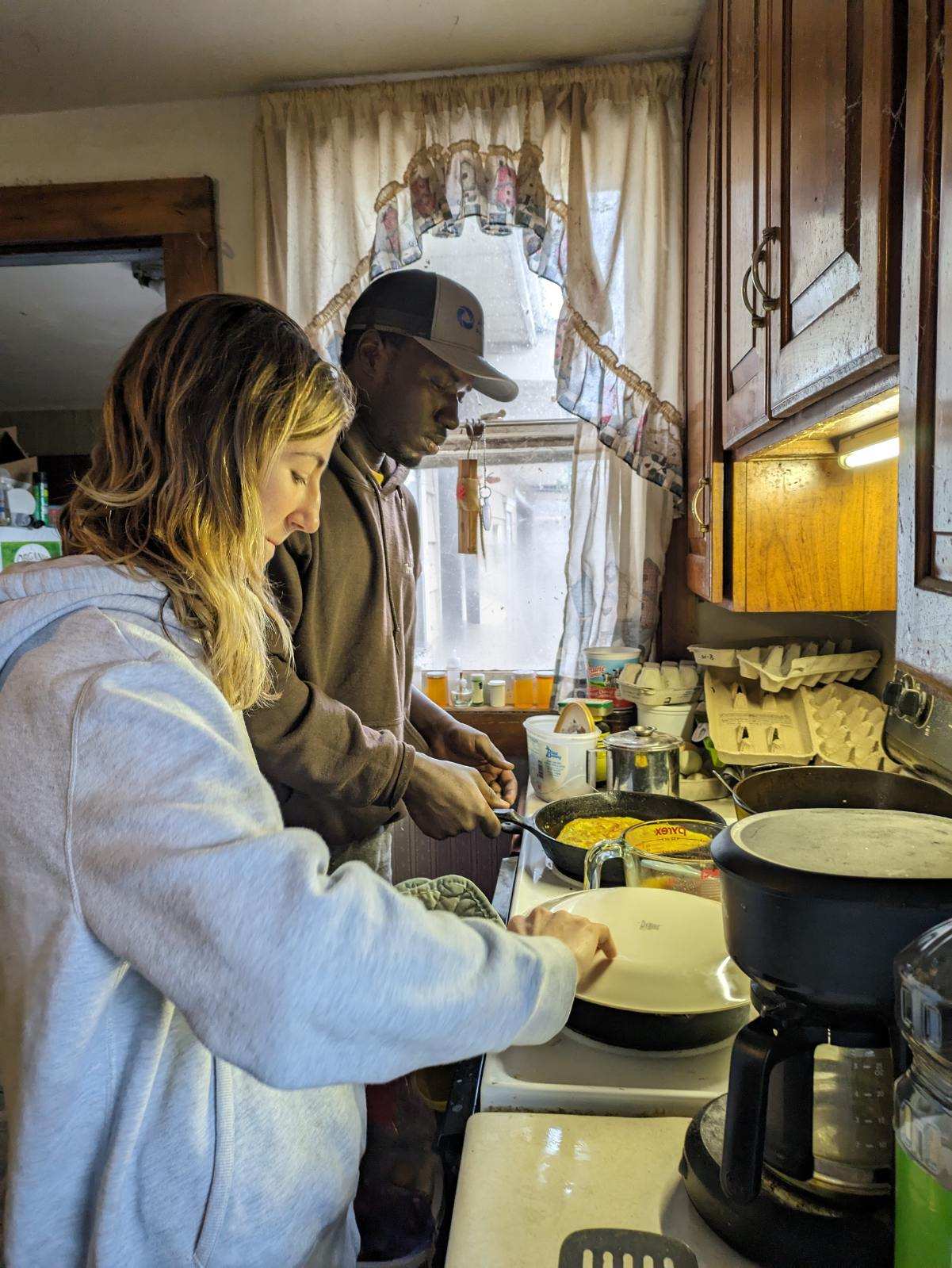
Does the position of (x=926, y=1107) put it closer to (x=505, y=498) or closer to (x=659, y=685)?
(x=659, y=685)

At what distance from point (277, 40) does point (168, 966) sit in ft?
7.06

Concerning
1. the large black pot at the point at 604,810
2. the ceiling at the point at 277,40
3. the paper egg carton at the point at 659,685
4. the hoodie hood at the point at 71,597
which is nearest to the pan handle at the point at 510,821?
the large black pot at the point at 604,810

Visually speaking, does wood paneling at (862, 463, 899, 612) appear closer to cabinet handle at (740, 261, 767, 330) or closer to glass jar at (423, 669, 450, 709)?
cabinet handle at (740, 261, 767, 330)

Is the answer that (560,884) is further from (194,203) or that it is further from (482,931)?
(194,203)

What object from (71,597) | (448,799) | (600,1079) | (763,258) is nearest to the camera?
(71,597)

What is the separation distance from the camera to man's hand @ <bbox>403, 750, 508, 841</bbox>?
162cm

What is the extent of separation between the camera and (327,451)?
910 millimetres

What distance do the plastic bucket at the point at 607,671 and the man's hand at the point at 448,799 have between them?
2.04 ft

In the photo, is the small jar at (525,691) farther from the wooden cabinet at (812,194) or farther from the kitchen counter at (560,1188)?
the kitchen counter at (560,1188)

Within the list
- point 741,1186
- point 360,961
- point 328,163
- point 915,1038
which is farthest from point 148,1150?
point 328,163

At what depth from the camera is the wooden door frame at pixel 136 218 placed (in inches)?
91.5

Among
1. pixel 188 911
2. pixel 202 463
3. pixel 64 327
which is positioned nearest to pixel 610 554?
pixel 202 463

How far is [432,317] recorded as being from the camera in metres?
1.71

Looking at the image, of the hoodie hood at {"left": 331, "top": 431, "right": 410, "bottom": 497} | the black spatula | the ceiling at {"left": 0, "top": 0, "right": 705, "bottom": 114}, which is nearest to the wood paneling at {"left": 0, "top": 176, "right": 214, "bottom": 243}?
the ceiling at {"left": 0, "top": 0, "right": 705, "bottom": 114}
